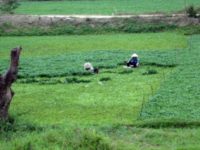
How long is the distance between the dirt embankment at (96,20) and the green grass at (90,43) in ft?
5.96

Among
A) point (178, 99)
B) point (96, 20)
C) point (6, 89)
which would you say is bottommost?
point (178, 99)

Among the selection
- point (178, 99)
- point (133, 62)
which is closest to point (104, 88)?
point (178, 99)

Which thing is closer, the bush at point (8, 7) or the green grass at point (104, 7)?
the bush at point (8, 7)

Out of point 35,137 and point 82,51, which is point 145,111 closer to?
point 35,137

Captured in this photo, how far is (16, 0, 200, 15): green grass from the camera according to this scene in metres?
36.9

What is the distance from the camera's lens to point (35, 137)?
10.7 m

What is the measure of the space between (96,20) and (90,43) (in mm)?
5236

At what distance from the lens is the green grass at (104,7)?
36916mm

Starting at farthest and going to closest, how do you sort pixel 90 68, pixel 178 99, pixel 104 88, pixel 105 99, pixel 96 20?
1. pixel 96 20
2. pixel 90 68
3. pixel 104 88
4. pixel 105 99
5. pixel 178 99

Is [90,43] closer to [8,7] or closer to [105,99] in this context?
[105,99]

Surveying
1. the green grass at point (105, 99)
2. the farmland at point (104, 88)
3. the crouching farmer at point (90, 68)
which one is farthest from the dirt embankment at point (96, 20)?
the crouching farmer at point (90, 68)

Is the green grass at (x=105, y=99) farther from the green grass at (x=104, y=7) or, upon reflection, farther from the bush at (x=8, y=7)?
the bush at (x=8, y=7)

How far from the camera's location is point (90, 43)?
2694 centimetres

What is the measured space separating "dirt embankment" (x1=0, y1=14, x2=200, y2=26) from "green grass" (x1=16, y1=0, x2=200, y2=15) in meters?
3.53
